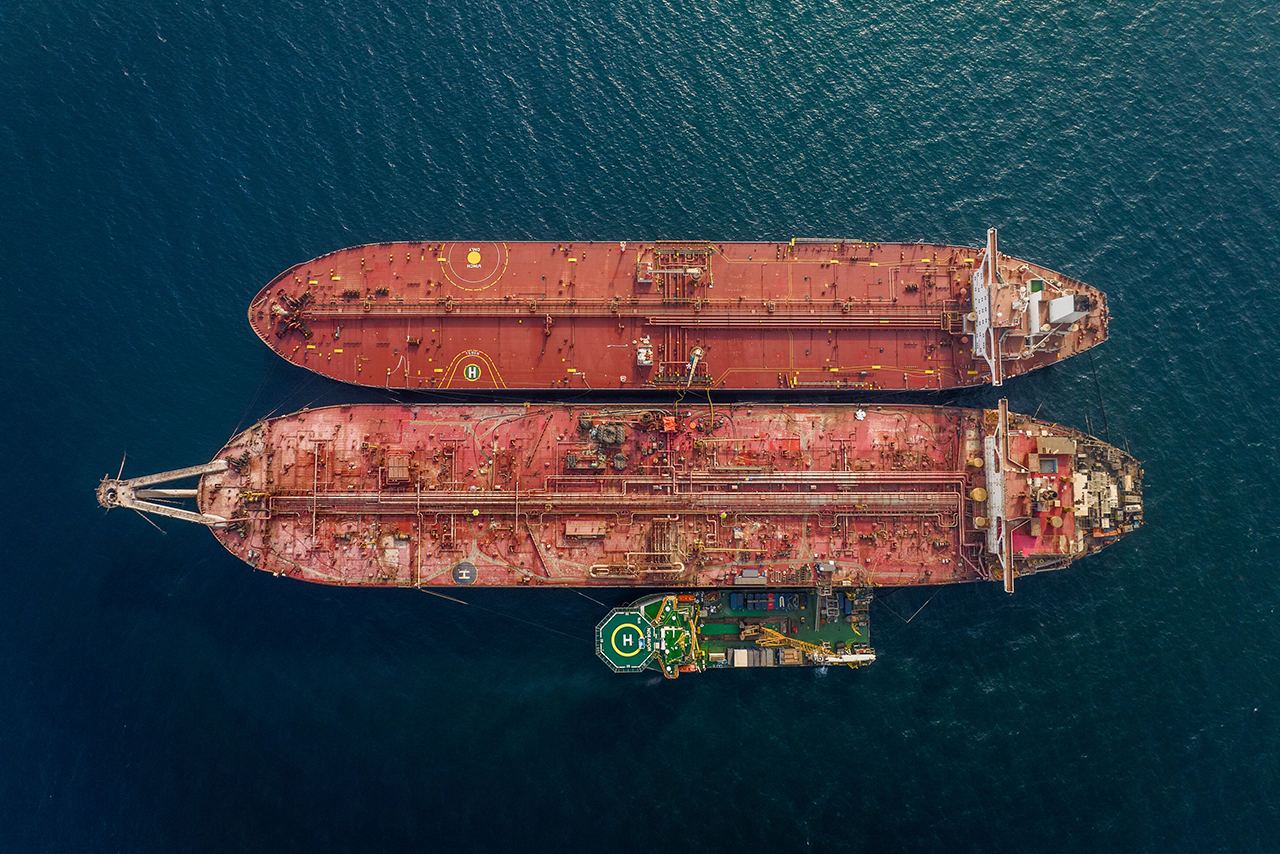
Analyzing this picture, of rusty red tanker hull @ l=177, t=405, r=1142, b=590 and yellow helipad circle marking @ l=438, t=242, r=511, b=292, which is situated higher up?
yellow helipad circle marking @ l=438, t=242, r=511, b=292

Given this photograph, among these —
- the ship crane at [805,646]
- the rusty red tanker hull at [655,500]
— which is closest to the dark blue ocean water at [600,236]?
the ship crane at [805,646]

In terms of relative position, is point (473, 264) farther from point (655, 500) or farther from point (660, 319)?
point (655, 500)

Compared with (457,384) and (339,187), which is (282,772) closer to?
(457,384)

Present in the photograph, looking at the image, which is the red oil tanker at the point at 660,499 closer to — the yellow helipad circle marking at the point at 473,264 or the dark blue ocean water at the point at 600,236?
the dark blue ocean water at the point at 600,236

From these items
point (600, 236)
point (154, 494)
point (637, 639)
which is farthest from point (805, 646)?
point (154, 494)

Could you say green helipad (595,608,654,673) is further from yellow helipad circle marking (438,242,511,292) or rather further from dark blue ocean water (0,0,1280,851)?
yellow helipad circle marking (438,242,511,292)

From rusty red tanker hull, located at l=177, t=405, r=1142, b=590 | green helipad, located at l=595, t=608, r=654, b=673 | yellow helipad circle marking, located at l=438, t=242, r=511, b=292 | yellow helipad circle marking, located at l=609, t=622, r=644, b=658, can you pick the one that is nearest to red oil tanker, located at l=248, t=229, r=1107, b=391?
yellow helipad circle marking, located at l=438, t=242, r=511, b=292

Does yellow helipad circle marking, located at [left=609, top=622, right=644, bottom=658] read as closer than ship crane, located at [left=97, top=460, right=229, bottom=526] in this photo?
No
